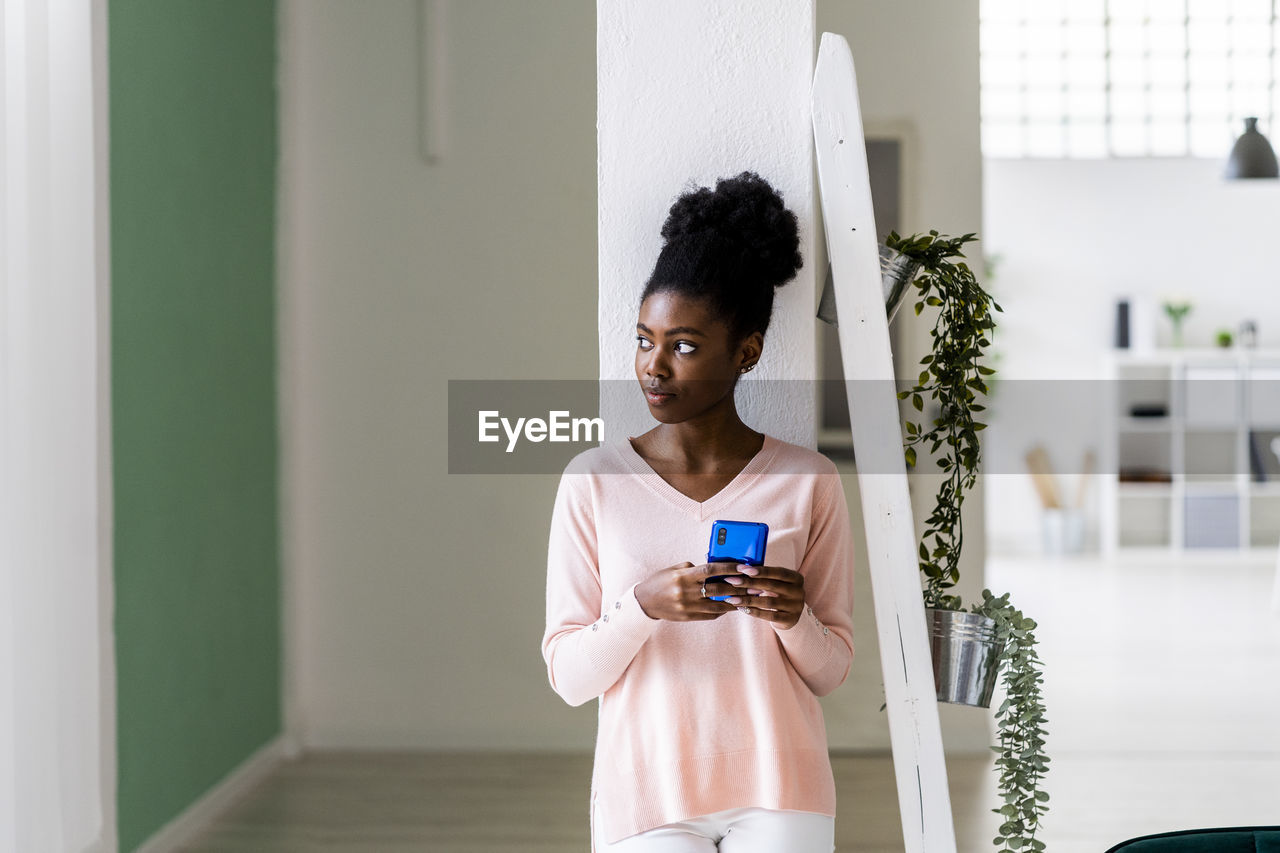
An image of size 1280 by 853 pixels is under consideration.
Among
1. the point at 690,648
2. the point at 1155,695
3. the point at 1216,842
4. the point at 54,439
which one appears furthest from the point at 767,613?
the point at 1155,695

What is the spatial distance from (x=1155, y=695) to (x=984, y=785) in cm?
133

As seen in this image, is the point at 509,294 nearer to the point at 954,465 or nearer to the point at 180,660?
the point at 180,660

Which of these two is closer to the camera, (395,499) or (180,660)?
(180,660)

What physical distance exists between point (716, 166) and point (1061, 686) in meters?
3.66

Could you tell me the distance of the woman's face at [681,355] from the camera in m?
1.23

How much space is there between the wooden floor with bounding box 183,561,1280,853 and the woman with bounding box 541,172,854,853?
1770 millimetres

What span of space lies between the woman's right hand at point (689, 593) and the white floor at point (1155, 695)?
7.02 ft

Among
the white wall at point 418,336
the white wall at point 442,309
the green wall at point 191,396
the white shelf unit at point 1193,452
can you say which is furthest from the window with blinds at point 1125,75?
the green wall at point 191,396

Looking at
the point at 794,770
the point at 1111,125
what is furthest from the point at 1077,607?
the point at 794,770

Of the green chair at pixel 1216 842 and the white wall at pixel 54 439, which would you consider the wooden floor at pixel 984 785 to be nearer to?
the white wall at pixel 54 439

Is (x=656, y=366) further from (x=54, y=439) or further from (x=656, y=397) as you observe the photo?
(x=54, y=439)

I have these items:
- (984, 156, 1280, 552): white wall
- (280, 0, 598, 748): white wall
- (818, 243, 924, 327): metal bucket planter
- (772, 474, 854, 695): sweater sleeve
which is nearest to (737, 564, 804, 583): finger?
(772, 474, 854, 695): sweater sleeve

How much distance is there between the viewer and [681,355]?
1.24 metres

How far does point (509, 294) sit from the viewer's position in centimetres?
367
